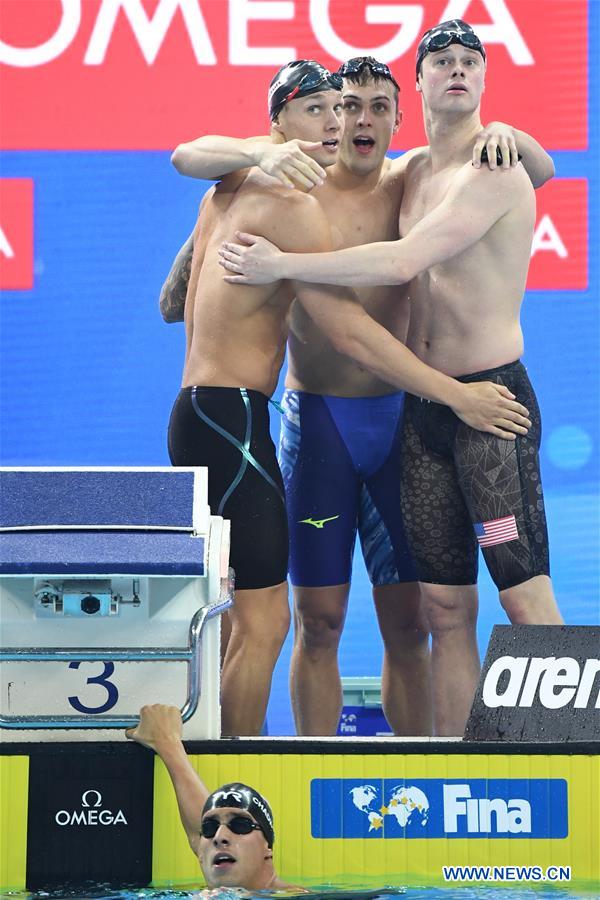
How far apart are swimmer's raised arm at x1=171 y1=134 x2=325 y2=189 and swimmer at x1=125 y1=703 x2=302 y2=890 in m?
1.43

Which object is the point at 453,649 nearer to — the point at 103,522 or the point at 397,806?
the point at 397,806

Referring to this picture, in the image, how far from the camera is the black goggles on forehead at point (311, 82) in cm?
366

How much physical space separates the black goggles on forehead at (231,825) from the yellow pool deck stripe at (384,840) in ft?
0.68

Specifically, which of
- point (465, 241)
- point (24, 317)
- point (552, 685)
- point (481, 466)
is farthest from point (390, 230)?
point (24, 317)

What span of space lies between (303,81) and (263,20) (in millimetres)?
1993

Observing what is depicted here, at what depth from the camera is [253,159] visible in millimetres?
3584

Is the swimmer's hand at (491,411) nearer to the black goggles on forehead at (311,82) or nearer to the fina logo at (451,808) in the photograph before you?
the black goggles on forehead at (311,82)

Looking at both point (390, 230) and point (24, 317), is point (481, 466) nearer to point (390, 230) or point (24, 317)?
point (390, 230)

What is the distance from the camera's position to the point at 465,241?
3.55 m

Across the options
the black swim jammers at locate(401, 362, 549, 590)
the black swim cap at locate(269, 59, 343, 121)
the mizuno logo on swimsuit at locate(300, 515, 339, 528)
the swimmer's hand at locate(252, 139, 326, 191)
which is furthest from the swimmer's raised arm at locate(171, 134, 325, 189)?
the mizuno logo on swimsuit at locate(300, 515, 339, 528)

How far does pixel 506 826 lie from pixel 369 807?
0.28 m

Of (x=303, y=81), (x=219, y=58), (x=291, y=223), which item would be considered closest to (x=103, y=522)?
(x=291, y=223)

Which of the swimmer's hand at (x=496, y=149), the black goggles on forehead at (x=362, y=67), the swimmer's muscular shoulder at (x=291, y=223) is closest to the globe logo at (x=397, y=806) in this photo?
the swimmer's muscular shoulder at (x=291, y=223)

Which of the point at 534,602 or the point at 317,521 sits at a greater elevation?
the point at 317,521
